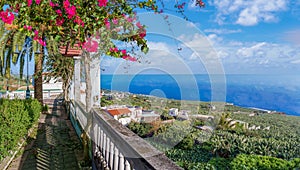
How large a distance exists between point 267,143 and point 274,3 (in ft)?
5.44

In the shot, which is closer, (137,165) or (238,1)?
(137,165)

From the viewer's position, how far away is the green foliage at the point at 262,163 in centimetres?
212

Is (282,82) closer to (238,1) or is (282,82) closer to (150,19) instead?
(238,1)

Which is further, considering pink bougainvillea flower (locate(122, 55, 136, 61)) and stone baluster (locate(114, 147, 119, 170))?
pink bougainvillea flower (locate(122, 55, 136, 61))

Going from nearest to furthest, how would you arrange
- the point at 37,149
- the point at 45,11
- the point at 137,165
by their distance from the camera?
1. the point at 137,165
2. the point at 45,11
3. the point at 37,149

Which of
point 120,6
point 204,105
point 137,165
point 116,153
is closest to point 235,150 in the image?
point 204,105

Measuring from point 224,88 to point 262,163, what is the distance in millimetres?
1047

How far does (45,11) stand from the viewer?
2.16 m

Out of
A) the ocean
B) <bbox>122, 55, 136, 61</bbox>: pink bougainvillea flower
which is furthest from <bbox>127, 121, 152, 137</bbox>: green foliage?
<bbox>122, 55, 136, 61</bbox>: pink bougainvillea flower

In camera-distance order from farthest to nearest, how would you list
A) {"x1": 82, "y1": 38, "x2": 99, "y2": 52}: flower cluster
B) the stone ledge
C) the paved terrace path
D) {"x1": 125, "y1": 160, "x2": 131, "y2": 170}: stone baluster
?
the paved terrace path < {"x1": 82, "y1": 38, "x2": 99, "y2": 52}: flower cluster < {"x1": 125, "y1": 160, "x2": 131, "y2": 170}: stone baluster < the stone ledge

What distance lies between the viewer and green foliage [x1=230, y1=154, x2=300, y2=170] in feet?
6.96

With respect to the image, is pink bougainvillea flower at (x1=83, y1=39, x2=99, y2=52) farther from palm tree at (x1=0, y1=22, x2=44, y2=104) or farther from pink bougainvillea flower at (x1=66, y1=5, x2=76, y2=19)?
palm tree at (x1=0, y1=22, x2=44, y2=104)

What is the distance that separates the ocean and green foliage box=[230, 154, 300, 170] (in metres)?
0.53

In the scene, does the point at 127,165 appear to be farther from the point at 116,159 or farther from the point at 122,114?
the point at 122,114
